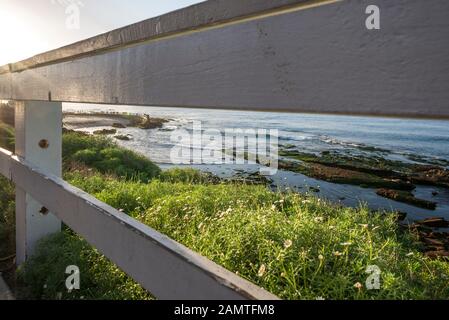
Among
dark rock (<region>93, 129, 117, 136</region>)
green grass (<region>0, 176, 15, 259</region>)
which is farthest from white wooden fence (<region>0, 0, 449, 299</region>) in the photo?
dark rock (<region>93, 129, 117, 136</region>)

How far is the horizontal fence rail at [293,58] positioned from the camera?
1.78ft

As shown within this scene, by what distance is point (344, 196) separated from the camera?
7691 millimetres

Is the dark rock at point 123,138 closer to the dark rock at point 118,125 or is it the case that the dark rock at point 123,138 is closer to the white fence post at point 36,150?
the dark rock at point 118,125

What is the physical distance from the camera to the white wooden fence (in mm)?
Answer: 555

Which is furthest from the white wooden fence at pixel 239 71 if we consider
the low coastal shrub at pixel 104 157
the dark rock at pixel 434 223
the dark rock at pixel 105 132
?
the dark rock at pixel 105 132

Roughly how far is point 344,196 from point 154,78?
23.1 ft

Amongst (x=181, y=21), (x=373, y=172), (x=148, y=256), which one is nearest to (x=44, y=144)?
(x=148, y=256)

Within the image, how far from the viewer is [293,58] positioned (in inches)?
28.2

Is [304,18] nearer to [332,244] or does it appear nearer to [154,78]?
[154,78]

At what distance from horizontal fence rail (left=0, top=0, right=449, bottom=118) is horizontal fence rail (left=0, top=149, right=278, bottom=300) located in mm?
392

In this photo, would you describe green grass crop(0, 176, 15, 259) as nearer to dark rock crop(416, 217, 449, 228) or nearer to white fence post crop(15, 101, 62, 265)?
white fence post crop(15, 101, 62, 265)

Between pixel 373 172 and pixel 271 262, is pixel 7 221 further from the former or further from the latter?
pixel 373 172

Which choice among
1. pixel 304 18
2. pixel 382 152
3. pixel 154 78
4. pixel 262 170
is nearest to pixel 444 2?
pixel 304 18
